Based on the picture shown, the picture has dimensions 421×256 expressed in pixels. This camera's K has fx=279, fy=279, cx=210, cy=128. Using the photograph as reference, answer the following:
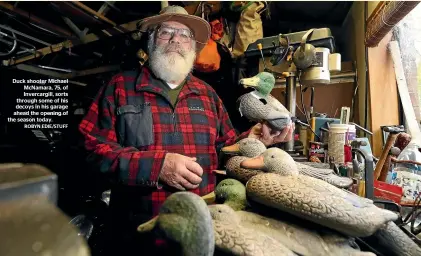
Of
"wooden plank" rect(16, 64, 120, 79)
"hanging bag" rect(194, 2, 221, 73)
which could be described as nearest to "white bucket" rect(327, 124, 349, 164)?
"hanging bag" rect(194, 2, 221, 73)

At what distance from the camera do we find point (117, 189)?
1183 millimetres

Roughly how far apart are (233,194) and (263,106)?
0.25 meters

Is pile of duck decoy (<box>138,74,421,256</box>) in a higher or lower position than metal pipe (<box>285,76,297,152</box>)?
lower

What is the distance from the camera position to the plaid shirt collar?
47.3 inches

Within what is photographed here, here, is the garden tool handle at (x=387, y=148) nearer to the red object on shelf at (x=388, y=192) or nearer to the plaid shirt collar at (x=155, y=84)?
the red object on shelf at (x=388, y=192)

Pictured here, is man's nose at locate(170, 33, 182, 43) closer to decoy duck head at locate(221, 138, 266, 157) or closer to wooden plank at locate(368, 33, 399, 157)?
decoy duck head at locate(221, 138, 266, 157)

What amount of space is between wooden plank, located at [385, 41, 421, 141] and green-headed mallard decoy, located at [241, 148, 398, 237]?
1458mm

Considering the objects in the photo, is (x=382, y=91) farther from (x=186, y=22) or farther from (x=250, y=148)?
(x=250, y=148)

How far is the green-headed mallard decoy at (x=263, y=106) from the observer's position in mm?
699

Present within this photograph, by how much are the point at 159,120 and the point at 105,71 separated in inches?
71.9

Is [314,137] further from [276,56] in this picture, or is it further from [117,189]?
[117,189]

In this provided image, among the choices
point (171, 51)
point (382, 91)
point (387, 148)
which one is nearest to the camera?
point (387, 148)

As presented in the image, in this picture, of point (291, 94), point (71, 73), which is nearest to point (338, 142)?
point (291, 94)

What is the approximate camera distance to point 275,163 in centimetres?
54
